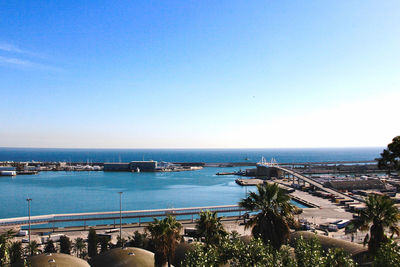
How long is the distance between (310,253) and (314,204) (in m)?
68.1

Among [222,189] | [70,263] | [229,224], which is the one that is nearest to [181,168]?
[222,189]

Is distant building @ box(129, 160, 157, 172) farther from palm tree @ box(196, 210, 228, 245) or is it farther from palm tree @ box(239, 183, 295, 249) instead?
palm tree @ box(239, 183, 295, 249)

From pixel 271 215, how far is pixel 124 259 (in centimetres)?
1358

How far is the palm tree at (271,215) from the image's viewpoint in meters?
17.6

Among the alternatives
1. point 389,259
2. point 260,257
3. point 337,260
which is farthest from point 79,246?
point 389,259

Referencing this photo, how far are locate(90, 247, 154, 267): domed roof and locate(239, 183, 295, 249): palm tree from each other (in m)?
11.1

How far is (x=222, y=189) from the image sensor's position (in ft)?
372

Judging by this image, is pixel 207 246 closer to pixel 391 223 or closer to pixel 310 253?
pixel 310 253

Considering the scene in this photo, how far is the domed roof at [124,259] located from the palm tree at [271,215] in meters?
11.1

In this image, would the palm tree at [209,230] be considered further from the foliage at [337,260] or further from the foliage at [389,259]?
the foliage at [389,259]

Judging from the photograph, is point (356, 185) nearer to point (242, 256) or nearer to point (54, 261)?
point (242, 256)

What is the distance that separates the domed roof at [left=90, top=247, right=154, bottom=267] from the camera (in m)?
24.4

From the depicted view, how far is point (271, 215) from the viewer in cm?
1791

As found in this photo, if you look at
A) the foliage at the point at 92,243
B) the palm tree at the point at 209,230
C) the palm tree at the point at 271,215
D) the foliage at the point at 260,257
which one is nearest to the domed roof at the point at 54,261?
the foliage at the point at 92,243
